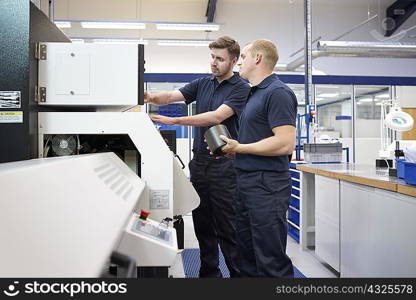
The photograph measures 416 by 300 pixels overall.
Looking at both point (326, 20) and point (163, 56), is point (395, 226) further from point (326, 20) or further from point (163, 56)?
point (326, 20)

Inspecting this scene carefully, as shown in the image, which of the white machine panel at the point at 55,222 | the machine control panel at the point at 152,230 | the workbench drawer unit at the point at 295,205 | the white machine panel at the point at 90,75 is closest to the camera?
the white machine panel at the point at 55,222

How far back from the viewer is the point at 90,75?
1.60 metres

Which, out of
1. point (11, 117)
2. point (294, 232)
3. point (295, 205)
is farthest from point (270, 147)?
point (294, 232)

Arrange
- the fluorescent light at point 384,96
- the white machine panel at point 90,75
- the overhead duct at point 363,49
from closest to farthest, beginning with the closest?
1. the white machine panel at point 90,75
2. the overhead duct at point 363,49
3. the fluorescent light at point 384,96

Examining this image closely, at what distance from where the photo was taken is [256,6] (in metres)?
8.38

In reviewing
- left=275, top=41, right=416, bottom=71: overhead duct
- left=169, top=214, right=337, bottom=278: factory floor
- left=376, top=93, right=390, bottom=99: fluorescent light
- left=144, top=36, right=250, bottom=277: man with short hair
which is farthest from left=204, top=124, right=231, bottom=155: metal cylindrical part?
left=376, top=93, right=390, bottom=99: fluorescent light

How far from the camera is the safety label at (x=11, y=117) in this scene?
1475mm

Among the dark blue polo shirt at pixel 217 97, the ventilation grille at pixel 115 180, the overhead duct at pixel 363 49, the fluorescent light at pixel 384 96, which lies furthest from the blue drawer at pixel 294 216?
the fluorescent light at pixel 384 96

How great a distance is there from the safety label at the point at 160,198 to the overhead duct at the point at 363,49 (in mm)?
4992

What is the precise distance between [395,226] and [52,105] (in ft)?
5.88

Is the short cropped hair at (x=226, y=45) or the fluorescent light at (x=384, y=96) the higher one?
the fluorescent light at (x=384, y=96)

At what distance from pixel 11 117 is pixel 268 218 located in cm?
118

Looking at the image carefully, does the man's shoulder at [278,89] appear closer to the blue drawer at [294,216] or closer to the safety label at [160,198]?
the safety label at [160,198]

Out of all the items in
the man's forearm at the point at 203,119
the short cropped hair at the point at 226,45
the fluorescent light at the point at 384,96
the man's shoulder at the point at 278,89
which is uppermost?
the fluorescent light at the point at 384,96
